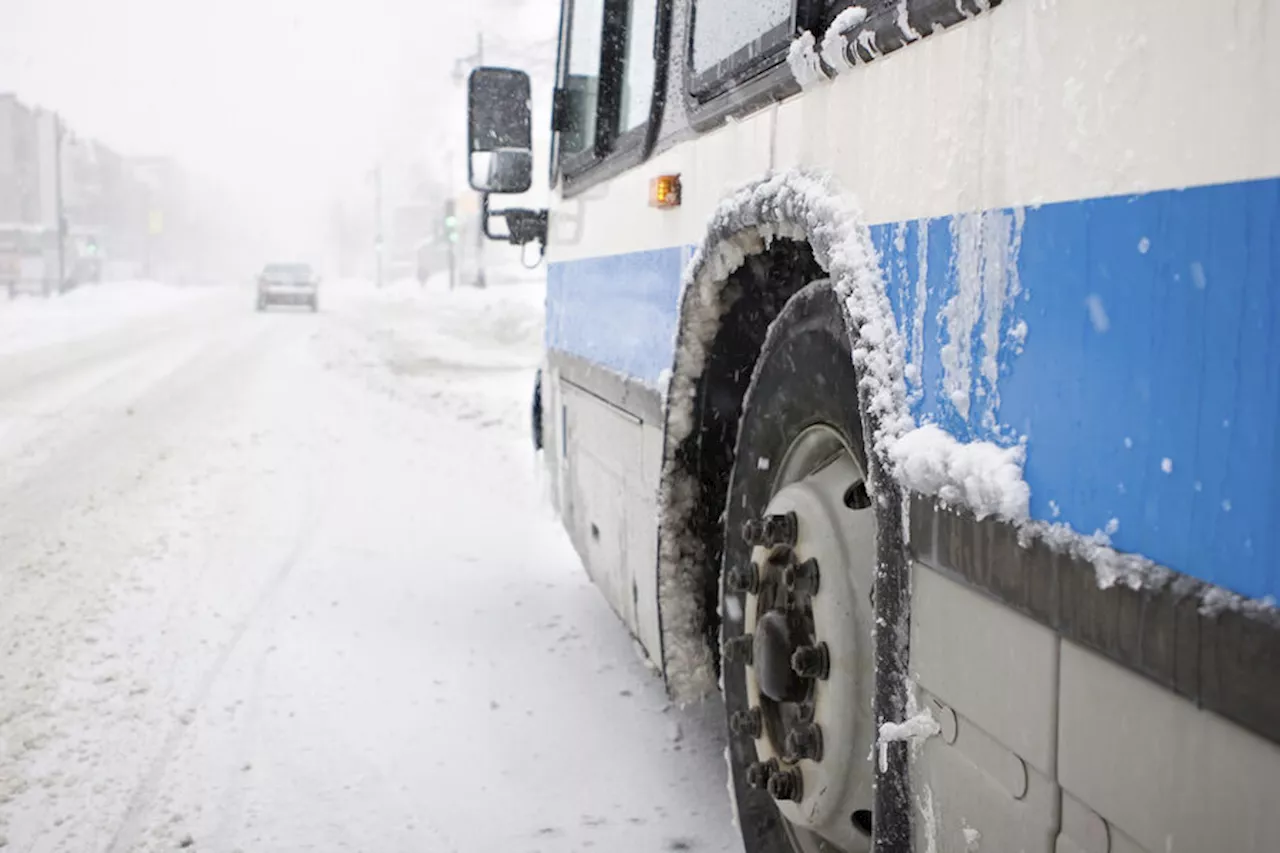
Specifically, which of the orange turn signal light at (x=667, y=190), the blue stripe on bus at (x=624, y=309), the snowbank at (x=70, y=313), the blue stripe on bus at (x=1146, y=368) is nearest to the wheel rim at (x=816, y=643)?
the blue stripe on bus at (x=1146, y=368)

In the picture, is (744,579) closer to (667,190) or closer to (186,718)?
(667,190)

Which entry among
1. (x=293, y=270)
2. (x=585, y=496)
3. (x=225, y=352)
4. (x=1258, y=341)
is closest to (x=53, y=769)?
(x=585, y=496)

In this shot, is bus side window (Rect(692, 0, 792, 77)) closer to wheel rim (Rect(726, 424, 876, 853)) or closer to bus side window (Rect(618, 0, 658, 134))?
bus side window (Rect(618, 0, 658, 134))

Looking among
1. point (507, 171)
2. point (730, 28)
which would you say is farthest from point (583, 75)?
point (730, 28)

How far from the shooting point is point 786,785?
7.43 ft

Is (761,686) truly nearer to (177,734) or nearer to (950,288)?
(950,288)

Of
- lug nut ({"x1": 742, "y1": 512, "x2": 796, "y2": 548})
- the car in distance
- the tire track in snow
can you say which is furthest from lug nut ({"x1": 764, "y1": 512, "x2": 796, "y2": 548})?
the car in distance

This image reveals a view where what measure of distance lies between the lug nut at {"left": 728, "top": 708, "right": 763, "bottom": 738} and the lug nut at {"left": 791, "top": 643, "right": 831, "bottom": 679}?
36 cm

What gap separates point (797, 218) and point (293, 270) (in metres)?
37.2

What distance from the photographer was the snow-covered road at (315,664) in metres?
3.09

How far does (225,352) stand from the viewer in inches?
747

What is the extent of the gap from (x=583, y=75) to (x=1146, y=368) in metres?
3.43

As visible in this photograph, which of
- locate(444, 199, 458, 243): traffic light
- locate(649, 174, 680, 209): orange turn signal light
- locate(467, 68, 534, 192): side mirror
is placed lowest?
locate(649, 174, 680, 209): orange turn signal light

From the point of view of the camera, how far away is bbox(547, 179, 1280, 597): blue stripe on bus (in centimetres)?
96
